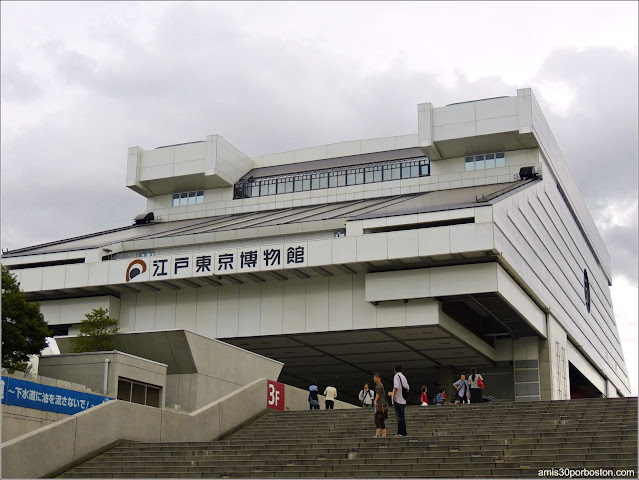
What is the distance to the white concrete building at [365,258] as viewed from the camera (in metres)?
39.6

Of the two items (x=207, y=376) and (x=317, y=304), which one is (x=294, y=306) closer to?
(x=317, y=304)

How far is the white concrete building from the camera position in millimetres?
39562

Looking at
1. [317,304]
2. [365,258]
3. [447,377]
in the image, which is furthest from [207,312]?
[447,377]

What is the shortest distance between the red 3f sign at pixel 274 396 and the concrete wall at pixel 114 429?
39 cm

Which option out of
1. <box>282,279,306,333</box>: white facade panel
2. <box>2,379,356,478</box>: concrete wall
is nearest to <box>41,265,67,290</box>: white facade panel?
<box>282,279,306,333</box>: white facade panel

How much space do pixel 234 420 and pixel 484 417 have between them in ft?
23.0

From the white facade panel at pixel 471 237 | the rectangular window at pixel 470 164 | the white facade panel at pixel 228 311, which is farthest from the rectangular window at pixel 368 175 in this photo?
the white facade panel at pixel 471 237

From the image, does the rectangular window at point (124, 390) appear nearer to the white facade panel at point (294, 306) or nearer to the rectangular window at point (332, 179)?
the white facade panel at point (294, 306)

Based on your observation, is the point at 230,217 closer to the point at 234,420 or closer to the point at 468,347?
the point at 468,347

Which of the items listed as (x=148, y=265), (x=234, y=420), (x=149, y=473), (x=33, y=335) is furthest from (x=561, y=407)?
(x=148, y=265)

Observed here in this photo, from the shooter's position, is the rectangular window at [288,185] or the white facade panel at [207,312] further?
the rectangular window at [288,185]

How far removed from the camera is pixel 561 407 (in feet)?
76.8

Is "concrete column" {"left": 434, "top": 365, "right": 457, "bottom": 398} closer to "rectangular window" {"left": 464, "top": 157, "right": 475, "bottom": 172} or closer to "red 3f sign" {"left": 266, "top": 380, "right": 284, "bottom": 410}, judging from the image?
"rectangular window" {"left": 464, "top": 157, "right": 475, "bottom": 172}

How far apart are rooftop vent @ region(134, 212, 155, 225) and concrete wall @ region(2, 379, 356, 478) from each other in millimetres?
33052
